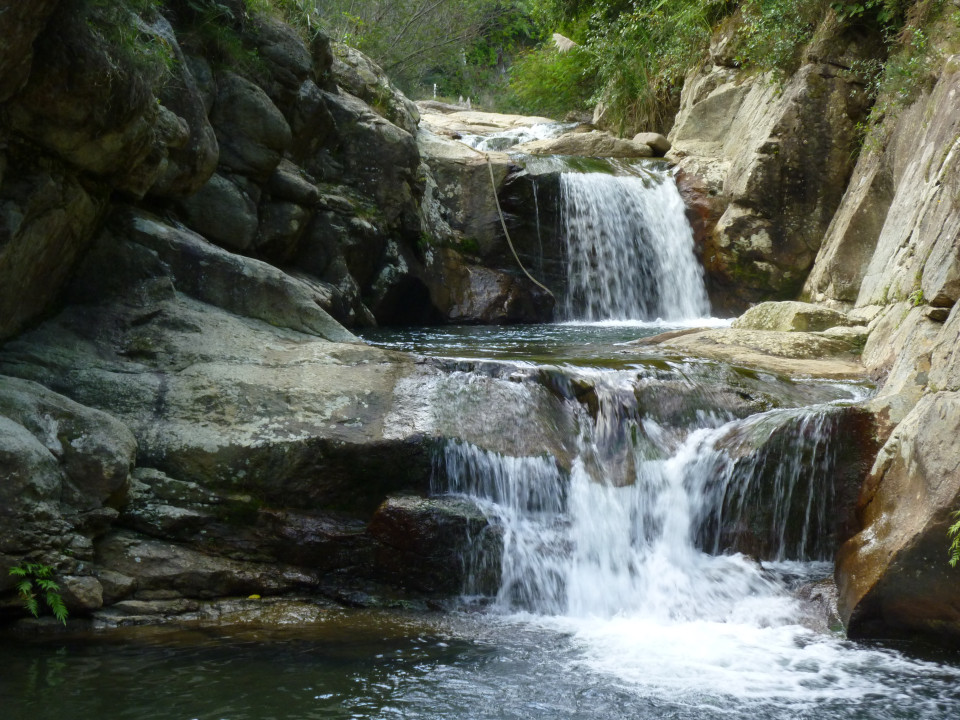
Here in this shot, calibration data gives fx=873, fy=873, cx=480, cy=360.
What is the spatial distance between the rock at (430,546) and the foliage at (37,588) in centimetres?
155

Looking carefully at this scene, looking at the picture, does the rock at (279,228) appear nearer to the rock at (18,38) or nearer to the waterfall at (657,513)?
the waterfall at (657,513)

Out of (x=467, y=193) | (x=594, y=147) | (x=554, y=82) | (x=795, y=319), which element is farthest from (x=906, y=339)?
(x=554, y=82)

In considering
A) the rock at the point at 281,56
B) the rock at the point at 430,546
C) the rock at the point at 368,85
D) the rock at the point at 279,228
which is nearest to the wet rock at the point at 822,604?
the rock at the point at 430,546

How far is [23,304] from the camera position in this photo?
496cm

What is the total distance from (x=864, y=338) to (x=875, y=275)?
1.43 metres

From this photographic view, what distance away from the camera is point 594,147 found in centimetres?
1359

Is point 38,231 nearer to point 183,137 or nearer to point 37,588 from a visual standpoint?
point 183,137

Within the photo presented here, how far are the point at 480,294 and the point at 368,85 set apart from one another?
306 centimetres

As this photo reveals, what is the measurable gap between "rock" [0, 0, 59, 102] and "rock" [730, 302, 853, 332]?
6252mm

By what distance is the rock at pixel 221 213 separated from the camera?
24.4 feet

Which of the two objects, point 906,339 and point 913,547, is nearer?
point 913,547

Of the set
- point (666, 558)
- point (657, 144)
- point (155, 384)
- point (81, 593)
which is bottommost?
point (81, 593)

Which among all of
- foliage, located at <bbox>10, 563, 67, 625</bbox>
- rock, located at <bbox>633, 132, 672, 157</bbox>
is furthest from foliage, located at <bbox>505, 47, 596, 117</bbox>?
foliage, located at <bbox>10, 563, 67, 625</bbox>

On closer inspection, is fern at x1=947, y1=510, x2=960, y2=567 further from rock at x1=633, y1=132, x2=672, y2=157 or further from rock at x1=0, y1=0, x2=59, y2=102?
rock at x1=633, y1=132, x2=672, y2=157
